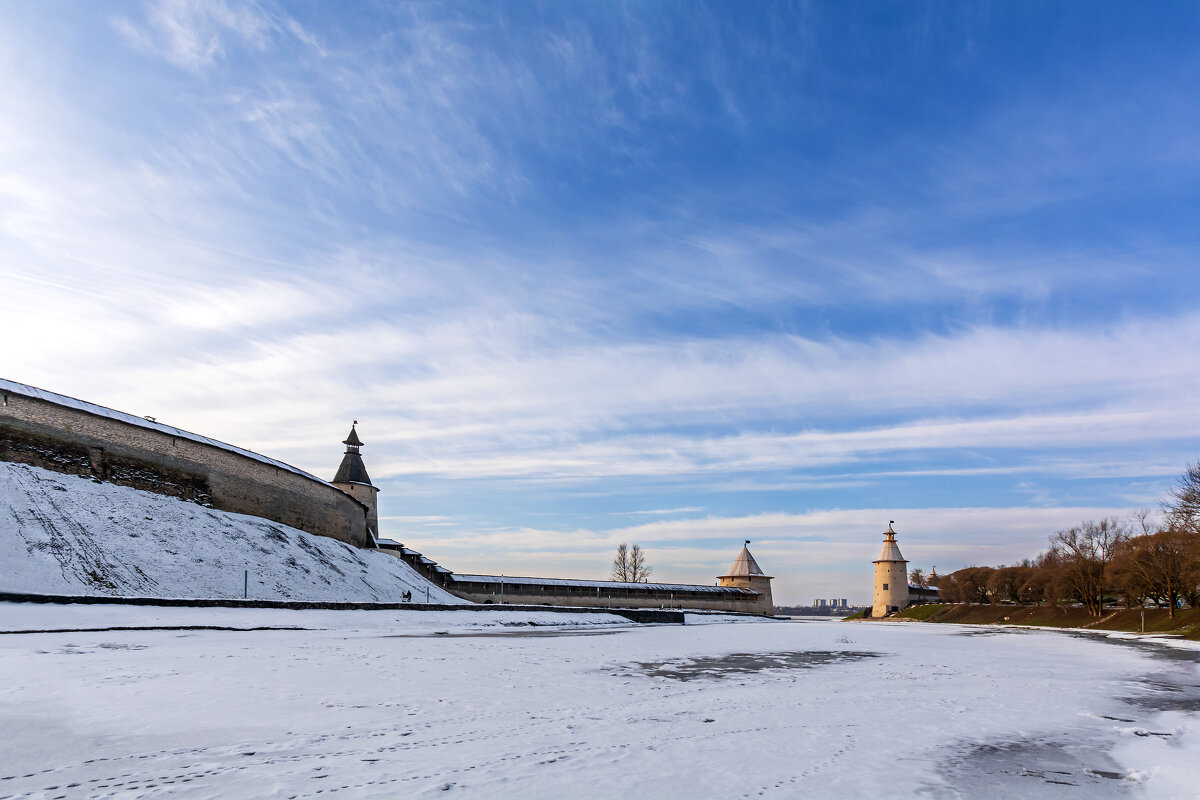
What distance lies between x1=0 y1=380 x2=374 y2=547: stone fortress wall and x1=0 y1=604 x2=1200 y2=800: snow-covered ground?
58.9 feet

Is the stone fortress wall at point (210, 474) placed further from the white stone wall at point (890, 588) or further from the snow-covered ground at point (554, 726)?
the white stone wall at point (890, 588)

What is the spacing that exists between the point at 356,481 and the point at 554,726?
48.1 metres

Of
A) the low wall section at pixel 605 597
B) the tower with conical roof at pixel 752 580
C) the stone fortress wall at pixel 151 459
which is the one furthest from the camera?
the tower with conical roof at pixel 752 580

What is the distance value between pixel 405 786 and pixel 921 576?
108103mm

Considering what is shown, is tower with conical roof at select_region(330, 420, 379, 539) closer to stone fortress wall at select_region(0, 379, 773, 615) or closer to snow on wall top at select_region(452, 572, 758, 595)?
stone fortress wall at select_region(0, 379, 773, 615)

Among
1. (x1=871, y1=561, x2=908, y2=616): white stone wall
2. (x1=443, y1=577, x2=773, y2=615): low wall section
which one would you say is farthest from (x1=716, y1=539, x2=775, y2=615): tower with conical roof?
(x1=871, y1=561, x2=908, y2=616): white stone wall

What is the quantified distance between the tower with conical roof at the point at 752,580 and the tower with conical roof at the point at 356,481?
33561 mm

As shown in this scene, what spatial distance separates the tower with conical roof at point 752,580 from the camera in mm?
64812

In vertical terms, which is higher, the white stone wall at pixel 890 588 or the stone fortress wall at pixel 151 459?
the stone fortress wall at pixel 151 459

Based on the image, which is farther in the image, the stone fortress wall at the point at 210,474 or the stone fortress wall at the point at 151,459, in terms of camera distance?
the stone fortress wall at the point at 210,474

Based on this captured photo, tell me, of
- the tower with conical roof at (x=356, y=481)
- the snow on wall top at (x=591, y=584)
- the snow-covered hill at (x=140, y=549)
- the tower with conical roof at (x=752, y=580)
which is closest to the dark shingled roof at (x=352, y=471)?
the tower with conical roof at (x=356, y=481)

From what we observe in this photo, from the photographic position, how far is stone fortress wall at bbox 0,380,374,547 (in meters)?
26.2

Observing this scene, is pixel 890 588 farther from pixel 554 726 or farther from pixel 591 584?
pixel 554 726

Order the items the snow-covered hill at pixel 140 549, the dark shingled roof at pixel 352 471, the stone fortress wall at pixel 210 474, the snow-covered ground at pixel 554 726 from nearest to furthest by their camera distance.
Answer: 1. the snow-covered ground at pixel 554 726
2. the snow-covered hill at pixel 140 549
3. the stone fortress wall at pixel 210 474
4. the dark shingled roof at pixel 352 471
